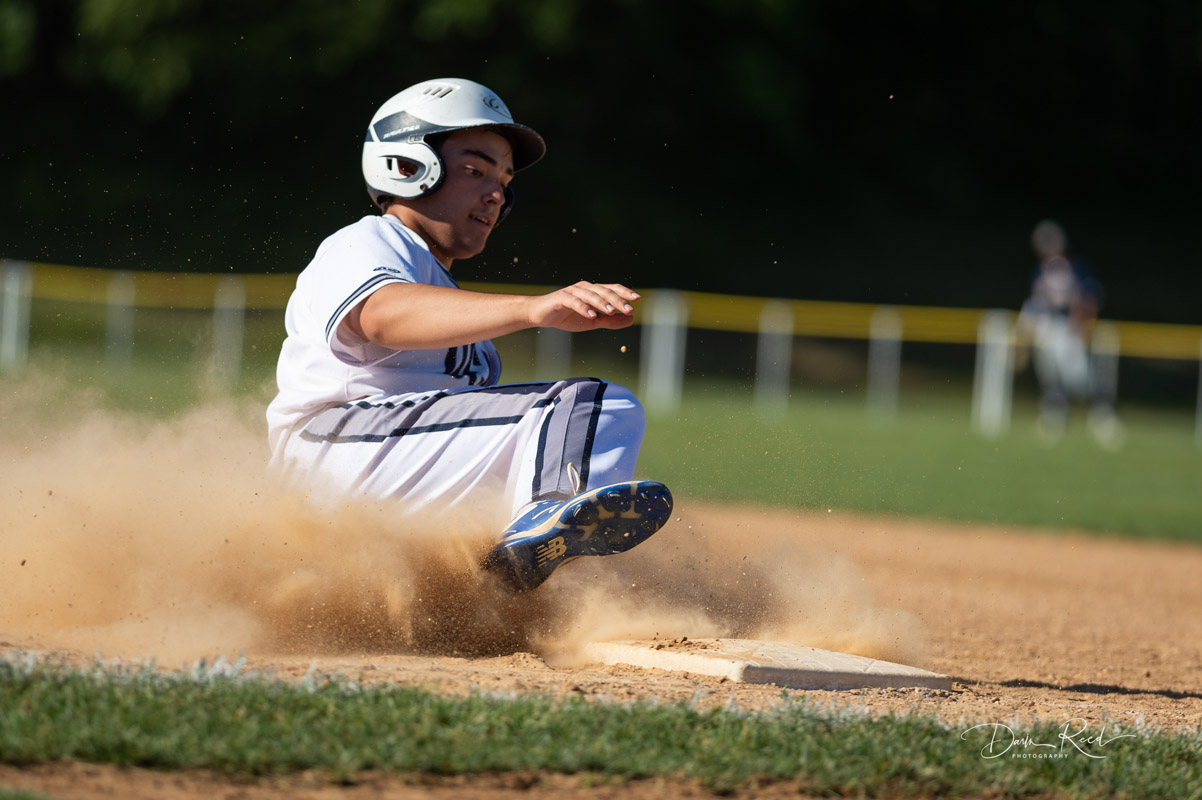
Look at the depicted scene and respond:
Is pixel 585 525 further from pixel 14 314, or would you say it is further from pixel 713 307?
pixel 713 307

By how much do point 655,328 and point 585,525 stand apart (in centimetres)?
1606

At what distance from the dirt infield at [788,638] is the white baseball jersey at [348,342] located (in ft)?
2.36

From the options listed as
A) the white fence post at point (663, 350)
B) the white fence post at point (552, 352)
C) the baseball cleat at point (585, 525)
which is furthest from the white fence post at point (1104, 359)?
the baseball cleat at point (585, 525)

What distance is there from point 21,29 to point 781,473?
A: 56.2 feet

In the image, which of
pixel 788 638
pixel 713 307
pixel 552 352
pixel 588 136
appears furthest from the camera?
pixel 588 136

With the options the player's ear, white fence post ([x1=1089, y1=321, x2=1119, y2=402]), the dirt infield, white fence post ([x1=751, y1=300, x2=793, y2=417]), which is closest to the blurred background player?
white fence post ([x1=1089, y1=321, x2=1119, y2=402])

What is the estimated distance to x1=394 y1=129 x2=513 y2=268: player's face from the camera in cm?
454

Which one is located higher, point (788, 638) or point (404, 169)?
point (404, 169)

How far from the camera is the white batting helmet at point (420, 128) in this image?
14.6 feet

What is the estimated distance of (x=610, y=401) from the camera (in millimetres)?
4102

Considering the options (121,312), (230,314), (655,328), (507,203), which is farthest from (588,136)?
(507,203)

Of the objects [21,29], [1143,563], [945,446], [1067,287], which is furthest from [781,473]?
[21,29]

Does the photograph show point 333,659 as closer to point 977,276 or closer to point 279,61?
point 279,61

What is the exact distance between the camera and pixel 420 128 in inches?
176
